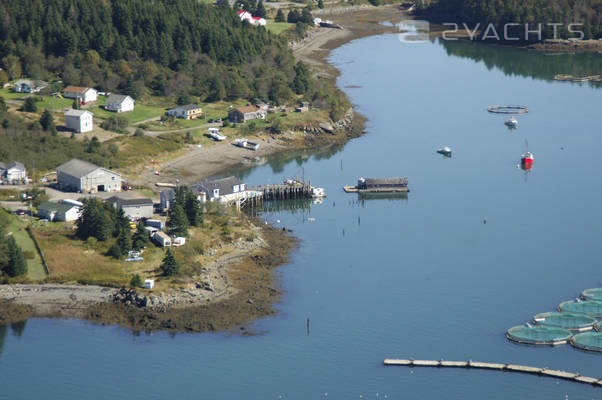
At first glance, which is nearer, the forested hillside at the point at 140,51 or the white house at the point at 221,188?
the white house at the point at 221,188

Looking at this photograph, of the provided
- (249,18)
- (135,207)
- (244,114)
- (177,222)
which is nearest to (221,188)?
(135,207)

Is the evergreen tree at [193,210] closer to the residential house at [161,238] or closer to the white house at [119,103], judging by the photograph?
the residential house at [161,238]

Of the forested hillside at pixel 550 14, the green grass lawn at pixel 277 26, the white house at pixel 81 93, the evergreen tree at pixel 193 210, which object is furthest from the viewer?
the forested hillside at pixel 550 14

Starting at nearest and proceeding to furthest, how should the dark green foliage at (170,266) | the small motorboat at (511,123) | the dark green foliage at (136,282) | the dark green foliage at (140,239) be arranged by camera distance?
the dark green foliage at (136,282), the dark green foliage at (170,266), the dark green foliage at (140,239), the small motorboat at (511,123)

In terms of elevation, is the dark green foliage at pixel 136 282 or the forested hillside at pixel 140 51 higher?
the forested hillside at pixel 140 51

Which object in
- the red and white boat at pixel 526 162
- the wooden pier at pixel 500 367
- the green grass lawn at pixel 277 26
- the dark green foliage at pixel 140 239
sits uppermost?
the green grass lawn at pixel 277 26

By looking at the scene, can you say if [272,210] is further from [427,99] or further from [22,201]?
[427,99]

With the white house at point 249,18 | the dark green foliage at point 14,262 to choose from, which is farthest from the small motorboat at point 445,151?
the white house at point 249,18

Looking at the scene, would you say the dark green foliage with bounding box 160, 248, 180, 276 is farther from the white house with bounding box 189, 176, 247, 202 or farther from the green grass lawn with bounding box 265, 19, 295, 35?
the green grass lawn with bounding box 265, 19, 295, 35
